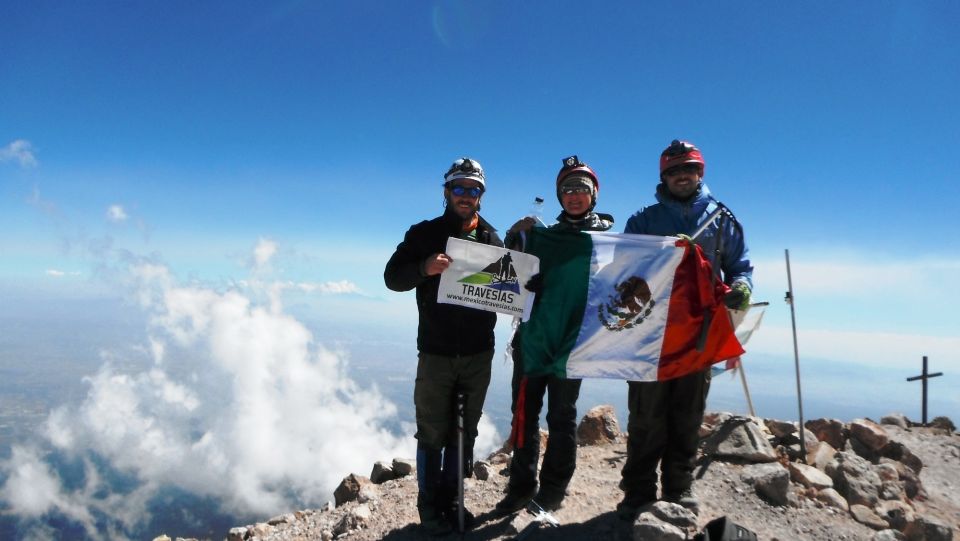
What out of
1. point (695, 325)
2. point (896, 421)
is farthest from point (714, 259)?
point (896, 421)

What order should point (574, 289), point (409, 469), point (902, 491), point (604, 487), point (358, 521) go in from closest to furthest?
1. point (574, 289)
2. point (358, 521)
3. point (604, 487)
4. point (902, 491)
5. point (409, 469)

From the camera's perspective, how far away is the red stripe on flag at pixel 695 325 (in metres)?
5.32

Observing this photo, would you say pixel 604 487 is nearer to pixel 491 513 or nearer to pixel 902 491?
pixel 491 513

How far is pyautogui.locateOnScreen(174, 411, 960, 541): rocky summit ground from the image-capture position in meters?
5.55

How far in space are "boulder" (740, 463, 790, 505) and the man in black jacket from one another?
4045 mm

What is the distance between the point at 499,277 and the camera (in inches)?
217

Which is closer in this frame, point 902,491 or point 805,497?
point 805,497

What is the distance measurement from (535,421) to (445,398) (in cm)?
112

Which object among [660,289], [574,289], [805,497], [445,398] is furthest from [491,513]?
[805,497]

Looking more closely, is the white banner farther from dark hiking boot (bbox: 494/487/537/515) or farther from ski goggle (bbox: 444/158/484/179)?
dark hiking boot (bbox: 494/487/537/515)

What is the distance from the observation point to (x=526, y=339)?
5.70 metres

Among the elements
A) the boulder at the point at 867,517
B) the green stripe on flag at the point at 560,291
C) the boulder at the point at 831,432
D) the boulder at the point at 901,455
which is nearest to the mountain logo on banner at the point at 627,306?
the green stripe on flag at the point at 560,291

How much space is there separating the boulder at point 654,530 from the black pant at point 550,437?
104 cm

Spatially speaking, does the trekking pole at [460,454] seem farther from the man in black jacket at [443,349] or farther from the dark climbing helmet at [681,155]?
the dark climbing helmet at [681,155]
